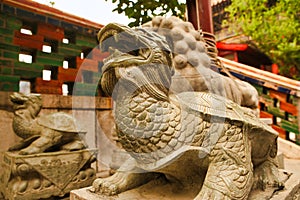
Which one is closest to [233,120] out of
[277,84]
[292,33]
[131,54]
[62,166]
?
[131,54]

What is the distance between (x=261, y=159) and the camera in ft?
3.80

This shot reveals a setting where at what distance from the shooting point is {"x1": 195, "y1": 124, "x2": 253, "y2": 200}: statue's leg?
862 millimetres

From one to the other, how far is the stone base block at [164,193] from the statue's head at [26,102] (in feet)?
4.79

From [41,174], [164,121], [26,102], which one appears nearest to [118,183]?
[164,121]

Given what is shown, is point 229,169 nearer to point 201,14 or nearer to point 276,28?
point 201,14

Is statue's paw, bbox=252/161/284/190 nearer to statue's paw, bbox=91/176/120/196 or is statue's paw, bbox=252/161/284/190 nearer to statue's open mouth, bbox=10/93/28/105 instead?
statue's paw, bbox=91/176/120/196

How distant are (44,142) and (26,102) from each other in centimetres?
40

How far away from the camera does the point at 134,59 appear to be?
85 cm

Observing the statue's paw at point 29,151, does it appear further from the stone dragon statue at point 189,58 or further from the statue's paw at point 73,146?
the stone dragon statue at point 189,58

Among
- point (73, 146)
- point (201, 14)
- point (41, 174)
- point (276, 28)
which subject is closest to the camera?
point (201, 14)

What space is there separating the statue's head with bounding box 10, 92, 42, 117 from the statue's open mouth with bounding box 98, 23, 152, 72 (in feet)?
5.60

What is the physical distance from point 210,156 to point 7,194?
6.43 ft

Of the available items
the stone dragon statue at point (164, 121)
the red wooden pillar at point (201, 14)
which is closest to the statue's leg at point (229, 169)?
the stone dragon statue at point (164, 121)

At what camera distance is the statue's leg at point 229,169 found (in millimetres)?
862
